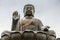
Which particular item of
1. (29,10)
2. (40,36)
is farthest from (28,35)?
(29,10)

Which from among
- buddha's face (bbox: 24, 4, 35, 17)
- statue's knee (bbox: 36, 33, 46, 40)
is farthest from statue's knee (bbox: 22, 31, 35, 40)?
buddha's face (bbox: 24, 4, 35, 17)

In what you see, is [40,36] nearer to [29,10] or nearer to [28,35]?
[28,35]

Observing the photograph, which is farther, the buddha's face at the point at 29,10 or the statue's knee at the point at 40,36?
the buddha's face at the point at 29,10

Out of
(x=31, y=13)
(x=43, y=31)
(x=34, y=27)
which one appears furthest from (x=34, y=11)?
(x=43, y=31)

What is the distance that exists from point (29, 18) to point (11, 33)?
6.99ft

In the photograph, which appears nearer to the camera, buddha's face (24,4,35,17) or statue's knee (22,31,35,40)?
statue's knee (22,31,35,40)

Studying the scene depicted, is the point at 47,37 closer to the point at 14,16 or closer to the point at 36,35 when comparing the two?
the point at 36,35

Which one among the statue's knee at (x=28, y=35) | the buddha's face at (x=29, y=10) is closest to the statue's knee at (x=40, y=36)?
the statue's knee at (x=28, y=35)

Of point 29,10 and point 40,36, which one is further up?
point 29,10

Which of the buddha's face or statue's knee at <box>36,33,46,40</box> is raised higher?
the buddha's face

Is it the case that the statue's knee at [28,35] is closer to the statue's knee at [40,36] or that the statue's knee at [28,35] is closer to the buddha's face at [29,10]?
the statue's knee at [40,36]

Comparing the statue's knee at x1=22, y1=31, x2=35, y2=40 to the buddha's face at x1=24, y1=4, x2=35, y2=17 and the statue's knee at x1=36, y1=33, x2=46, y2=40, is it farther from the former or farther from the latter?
the buddha's face at x1=24, y1=4, x2=35, y2=17

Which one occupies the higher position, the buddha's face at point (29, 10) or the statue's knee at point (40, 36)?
the buddha's face at point (29, 10)

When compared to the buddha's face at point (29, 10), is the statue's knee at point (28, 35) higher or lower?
lower
